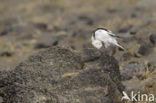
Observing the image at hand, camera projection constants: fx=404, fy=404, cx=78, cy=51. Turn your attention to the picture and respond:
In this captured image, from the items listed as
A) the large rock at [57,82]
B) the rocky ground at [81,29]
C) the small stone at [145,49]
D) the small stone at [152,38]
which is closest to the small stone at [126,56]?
the rocky ground at [81,29]

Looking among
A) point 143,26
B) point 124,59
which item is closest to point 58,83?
point 124,59

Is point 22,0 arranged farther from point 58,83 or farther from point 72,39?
point 58,83

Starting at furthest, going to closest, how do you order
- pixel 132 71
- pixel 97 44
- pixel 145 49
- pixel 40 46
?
1. pixel 40 46
2. pixel 145 49
3. pixel 132 71
4. pixel 97 44

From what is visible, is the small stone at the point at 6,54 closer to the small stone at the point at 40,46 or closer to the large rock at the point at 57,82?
the small stone at the point at 40,46

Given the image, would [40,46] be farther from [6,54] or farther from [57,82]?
[57,82]

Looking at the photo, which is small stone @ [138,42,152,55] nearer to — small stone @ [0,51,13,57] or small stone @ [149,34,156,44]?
small stone @ [149,34,156,44]

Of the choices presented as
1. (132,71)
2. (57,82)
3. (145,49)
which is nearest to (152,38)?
(145,49)

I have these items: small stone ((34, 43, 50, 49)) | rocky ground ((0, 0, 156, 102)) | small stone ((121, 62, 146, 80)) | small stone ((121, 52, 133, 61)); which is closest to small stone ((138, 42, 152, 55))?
rocky ground ((0, 0, 156, 102))
